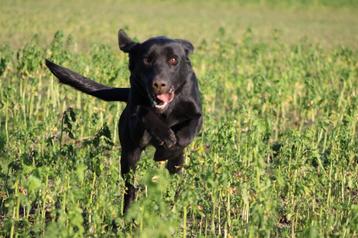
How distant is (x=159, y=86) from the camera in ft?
19.4

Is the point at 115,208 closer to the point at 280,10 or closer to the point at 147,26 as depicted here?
the point at 147,26

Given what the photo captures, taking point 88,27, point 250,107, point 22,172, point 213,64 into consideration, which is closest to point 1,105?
point 250,107

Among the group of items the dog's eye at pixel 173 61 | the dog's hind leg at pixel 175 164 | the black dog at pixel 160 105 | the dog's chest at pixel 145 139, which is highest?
the dog's eye at pixel 173 61

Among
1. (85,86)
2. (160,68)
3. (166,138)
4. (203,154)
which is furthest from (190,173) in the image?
(85,86)

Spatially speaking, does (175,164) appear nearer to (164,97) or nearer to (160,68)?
(164,97)

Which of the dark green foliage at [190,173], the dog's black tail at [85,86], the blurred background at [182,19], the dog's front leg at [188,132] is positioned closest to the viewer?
the dark green foliage at [190,173]

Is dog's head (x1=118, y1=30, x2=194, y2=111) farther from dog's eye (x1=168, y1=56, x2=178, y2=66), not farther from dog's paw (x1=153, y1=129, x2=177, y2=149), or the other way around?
dog's paw (x1=153, y1=129, x2=177, y2=149)

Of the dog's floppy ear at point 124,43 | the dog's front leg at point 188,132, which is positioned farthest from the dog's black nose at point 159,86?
the dog's floppy ear at point 124,43

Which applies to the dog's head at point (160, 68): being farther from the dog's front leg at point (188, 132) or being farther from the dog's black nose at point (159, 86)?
the dog's front leg at point (188, 132)

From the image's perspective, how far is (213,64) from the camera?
1479 centimetres

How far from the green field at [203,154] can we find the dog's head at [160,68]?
51 cm

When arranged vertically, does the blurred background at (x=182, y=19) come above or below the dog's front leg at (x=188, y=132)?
above

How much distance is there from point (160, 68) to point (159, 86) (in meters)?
0.28

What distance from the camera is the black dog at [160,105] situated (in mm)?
6020
